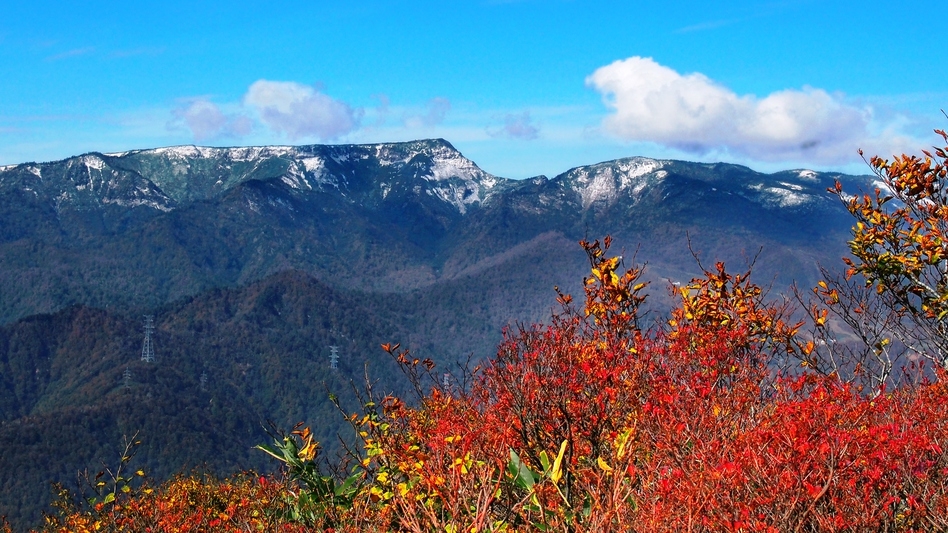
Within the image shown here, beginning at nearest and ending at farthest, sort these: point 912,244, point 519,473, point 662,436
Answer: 1. point 519,473
2. point 662,436
3. point 912,244

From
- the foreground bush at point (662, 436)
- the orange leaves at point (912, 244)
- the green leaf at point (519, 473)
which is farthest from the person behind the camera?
the orange leaves at point (912, 244)

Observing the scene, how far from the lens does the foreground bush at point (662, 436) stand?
612 centimetres

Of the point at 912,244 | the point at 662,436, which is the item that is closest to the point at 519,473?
the point at 662,436

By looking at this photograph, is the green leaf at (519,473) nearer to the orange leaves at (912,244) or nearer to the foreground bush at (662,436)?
the foreground bush at (662,436)

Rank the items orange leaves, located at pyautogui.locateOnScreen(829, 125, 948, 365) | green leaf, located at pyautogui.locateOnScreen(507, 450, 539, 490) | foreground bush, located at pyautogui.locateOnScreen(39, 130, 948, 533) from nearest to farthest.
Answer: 1. foreground bush, located at pyautogui.locateOnScreen(39, 130, 948, 533)
2. green leaf, located at pyautogui.locateOnScreen(507, 450, 539, 490)
3. orange leaves, located at pyautogui.locateOnScreen(829, 125, 948, 365)

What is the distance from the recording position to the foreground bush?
20.1 feet

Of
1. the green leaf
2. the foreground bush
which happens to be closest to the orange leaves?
the foreground bush

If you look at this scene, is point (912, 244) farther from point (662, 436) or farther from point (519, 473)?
point (519, 473)

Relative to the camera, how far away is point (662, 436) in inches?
304

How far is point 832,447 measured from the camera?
21.4ft

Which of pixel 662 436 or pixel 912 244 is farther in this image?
pixel 912 244

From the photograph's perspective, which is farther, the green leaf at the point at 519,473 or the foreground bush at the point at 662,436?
the green leaf at the point at 519,473

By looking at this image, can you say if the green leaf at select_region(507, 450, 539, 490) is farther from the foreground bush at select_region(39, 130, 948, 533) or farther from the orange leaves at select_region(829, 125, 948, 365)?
the orange leaves at select_region(829, 125, 948, 365)

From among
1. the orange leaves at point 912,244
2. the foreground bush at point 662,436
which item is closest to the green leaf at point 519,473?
the foreground bush at point 662,436
